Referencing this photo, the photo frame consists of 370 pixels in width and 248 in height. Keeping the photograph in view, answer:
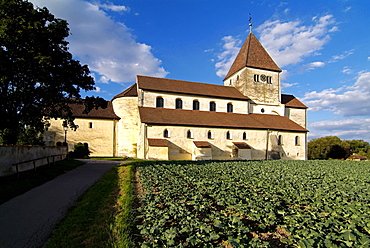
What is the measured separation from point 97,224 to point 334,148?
175 ft

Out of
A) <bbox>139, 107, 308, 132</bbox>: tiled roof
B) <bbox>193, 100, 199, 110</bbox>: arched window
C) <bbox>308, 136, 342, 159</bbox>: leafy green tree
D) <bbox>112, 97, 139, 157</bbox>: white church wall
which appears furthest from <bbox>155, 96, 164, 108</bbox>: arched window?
<bbox>308, 136, 342, 159</bbox>: leafy green tree

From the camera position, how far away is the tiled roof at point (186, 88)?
31514 millimetres

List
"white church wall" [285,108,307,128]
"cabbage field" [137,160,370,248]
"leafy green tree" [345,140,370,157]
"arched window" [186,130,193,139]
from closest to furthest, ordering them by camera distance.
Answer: "cabbage field" [137,160,370,248] → "arched window" [186,130,193,139] → "white church wall" [285,108,307,128] → "leafy green tree" [345,140,370,157]

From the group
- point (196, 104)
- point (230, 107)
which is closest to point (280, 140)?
point (230, 107)

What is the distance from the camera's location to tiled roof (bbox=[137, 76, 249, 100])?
31514 millimetres

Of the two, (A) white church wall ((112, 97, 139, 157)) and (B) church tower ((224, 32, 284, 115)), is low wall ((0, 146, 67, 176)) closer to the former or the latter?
(A) white church wall ((112, 97, 139, 157))

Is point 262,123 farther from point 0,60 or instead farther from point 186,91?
point 0,60

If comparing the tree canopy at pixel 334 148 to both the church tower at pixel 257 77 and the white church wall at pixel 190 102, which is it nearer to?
the church tower at pixel 257 77

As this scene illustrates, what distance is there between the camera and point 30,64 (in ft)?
41.4

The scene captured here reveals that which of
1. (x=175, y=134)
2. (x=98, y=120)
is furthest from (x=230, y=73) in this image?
(x=98, y=120)

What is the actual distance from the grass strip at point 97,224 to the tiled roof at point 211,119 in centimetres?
1925

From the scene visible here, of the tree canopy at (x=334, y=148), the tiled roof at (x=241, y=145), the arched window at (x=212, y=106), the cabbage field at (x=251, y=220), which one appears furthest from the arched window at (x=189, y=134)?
the tree canopy at (x=334, y=148)

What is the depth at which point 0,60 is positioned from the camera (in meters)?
11.7

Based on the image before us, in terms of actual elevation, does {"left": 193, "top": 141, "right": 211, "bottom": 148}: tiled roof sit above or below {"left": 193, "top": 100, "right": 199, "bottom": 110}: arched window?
below
